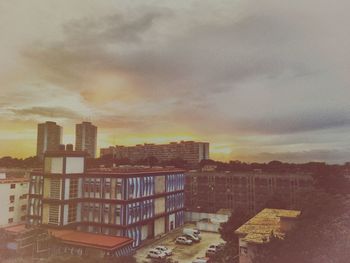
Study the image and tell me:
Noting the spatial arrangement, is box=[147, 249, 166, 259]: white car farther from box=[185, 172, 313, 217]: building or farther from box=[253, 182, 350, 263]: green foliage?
box=[185, 172, 313, 217]: building

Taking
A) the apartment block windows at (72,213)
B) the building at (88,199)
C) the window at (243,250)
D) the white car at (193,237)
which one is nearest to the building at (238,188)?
the white car at (193,237)

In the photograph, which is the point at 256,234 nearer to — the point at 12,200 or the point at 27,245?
the point at 27,245

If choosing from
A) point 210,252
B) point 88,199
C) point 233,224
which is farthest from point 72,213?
point 233,224

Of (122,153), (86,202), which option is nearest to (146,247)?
(86,202)

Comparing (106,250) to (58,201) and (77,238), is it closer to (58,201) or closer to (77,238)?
(77,238)

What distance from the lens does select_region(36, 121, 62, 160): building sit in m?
14.3

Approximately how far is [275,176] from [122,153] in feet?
81.1

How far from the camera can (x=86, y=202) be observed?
1706 cm

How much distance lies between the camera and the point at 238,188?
92.8ft

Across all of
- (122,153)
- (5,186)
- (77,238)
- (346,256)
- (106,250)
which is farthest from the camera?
(122,153)

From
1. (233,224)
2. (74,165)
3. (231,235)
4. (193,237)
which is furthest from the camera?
(193,237)

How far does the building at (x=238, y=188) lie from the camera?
25938 mm

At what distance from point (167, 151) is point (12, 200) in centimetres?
2868

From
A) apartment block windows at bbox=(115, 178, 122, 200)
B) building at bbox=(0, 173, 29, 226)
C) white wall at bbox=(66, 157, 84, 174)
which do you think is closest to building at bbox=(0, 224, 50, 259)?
white wall at bbox=(66, 157, 84, 174)
